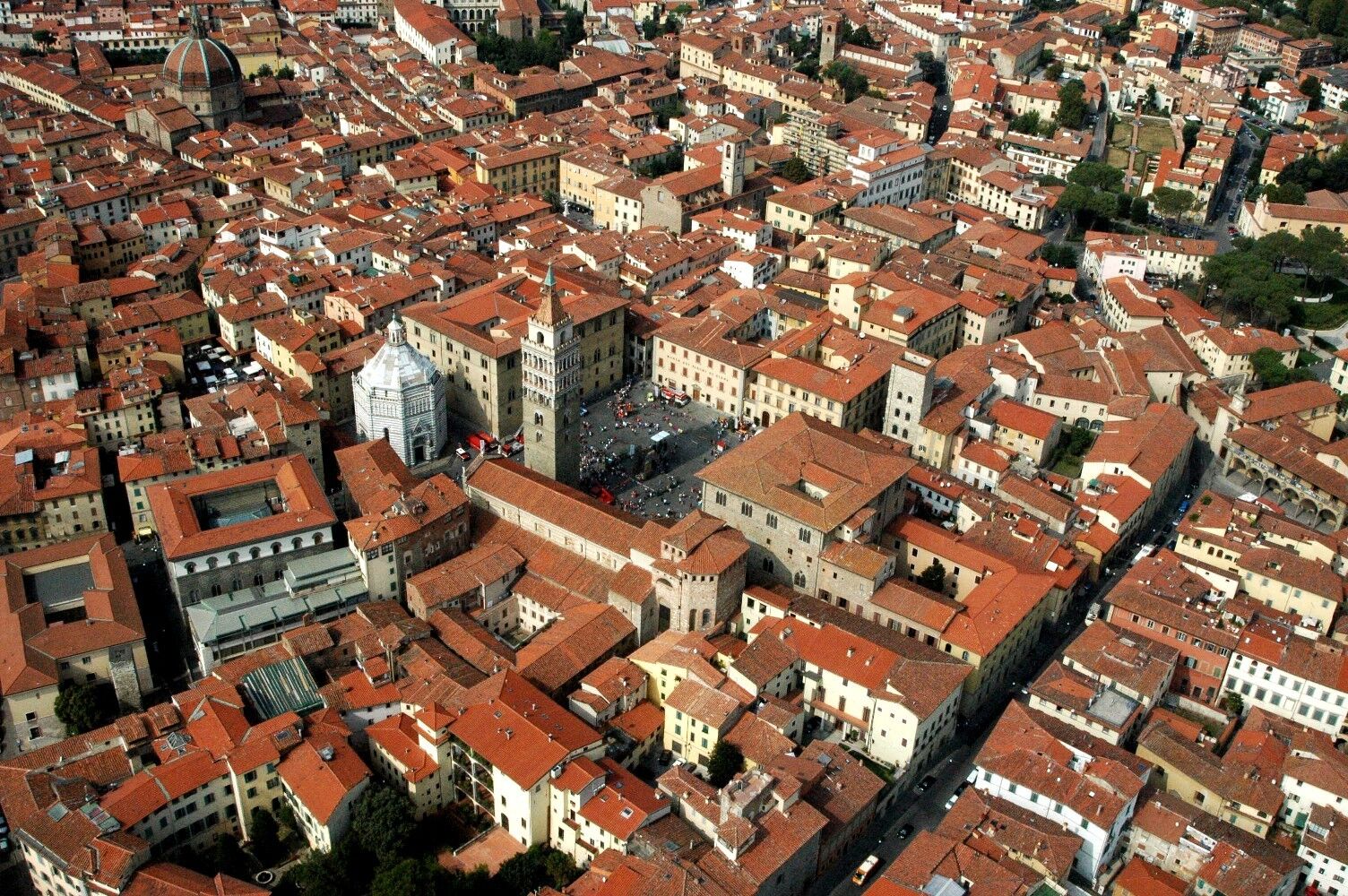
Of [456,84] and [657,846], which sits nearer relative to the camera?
[657,846]

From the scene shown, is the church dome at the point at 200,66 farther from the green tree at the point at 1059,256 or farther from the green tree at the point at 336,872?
the green tree at the point at 336,872

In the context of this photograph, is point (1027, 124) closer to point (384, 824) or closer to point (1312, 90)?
point (1312, 90)

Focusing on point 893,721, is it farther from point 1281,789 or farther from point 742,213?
point 742,213

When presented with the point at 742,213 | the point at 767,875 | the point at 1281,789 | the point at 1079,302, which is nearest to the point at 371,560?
the point at 767,875

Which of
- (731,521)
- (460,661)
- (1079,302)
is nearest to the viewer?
(460,661)

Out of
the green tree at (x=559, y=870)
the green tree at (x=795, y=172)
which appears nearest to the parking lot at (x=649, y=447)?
the green tree at (x=559, y=870)

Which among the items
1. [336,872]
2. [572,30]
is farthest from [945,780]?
[572,30]

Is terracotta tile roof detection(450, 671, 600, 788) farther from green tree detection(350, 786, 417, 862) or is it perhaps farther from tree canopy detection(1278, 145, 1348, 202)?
tree canopy detection(1278, 145, 1348, 202)

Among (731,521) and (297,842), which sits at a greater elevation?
(731,521)
